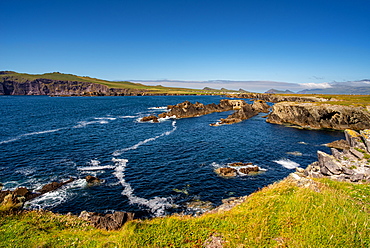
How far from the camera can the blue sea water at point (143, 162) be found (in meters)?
24.0

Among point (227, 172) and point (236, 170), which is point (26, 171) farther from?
point (236, 170)

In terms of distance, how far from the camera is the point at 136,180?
2905cm

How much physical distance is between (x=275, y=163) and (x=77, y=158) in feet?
121

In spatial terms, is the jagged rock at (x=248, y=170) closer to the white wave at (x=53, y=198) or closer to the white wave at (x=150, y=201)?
the white wave at (x=150, y=201)

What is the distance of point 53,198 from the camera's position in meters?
23.6

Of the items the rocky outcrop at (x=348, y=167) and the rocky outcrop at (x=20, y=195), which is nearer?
the rocky outcrop at (x=20, y=195)

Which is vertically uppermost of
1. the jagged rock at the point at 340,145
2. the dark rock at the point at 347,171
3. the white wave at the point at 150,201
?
the dark rock at the point at 347,171

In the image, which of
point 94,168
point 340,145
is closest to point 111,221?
point 94,168

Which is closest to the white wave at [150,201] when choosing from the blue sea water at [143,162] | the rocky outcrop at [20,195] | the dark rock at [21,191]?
the blue sea water at [143,162]

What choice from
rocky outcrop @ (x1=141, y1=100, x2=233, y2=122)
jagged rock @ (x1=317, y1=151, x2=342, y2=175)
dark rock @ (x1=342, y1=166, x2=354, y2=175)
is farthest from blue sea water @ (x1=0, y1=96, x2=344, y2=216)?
rocky outcrop @ (x1=141, y1=100, x2=233, y2=122)

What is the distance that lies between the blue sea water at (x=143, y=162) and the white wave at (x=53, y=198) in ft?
0.35

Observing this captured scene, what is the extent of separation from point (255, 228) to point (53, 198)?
23.6m

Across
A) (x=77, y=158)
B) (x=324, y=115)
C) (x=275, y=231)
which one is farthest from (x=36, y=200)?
(x=324, y=115)

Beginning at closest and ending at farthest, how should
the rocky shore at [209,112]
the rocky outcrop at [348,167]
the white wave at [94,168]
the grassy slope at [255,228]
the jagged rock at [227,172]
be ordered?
the grassy slope at [255,228], the rocky outcrop at [348,167], the jagged rock at [227,172], the white wave at [94,168], the rocky shore at [209,112]
